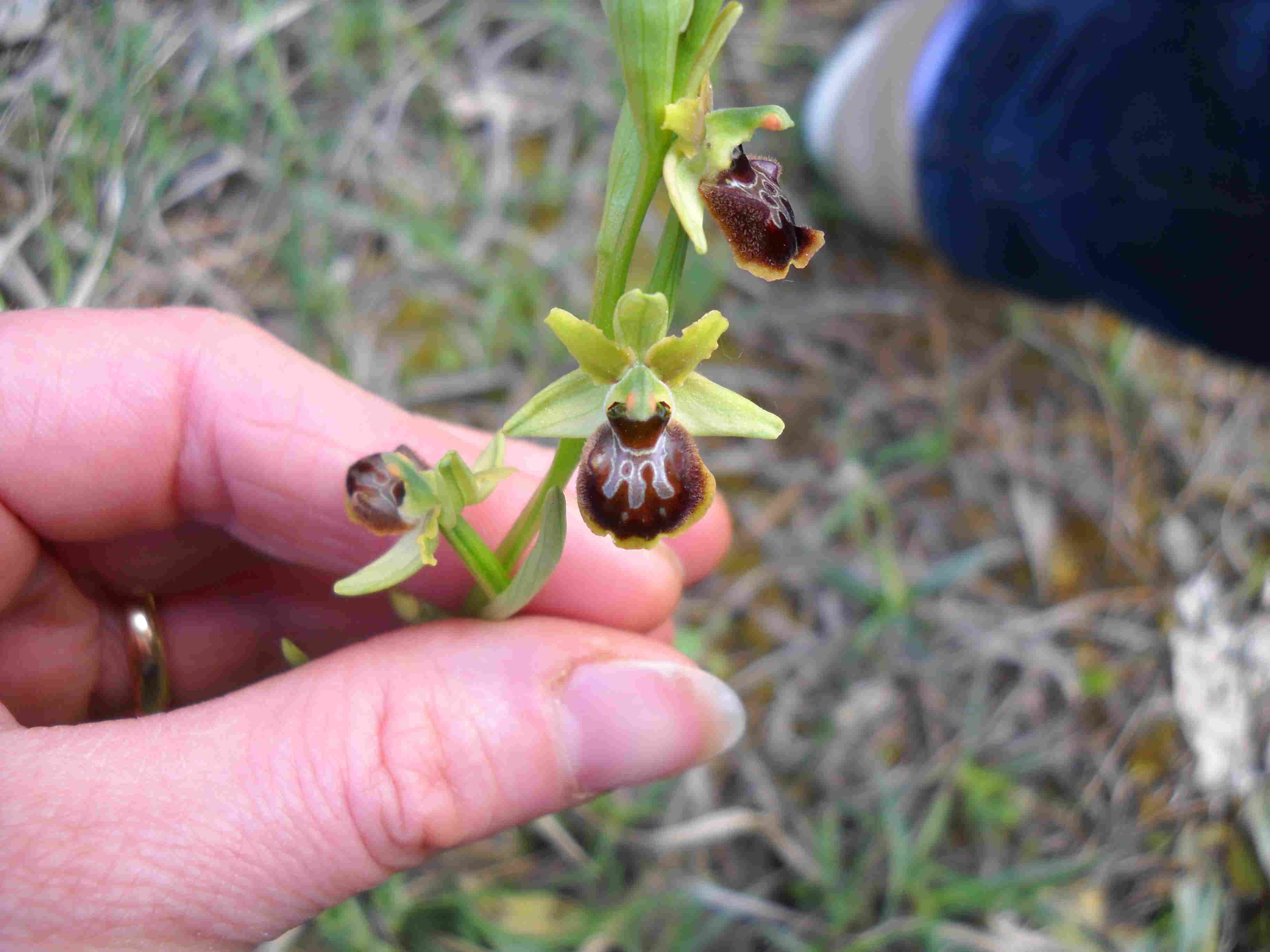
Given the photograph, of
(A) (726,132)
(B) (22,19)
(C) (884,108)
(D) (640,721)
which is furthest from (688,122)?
(C) (884,108)

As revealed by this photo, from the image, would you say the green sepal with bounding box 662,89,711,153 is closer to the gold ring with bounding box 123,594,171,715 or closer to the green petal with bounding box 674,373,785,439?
the green petal with bounding box 674,373,785,439

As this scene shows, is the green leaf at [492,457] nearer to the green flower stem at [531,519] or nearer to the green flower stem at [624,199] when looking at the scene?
the green flower stem at [531,519]

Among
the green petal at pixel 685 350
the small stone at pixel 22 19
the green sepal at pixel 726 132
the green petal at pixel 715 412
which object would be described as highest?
the small stone at pixel 22 19

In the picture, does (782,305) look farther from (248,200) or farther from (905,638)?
(248,200)

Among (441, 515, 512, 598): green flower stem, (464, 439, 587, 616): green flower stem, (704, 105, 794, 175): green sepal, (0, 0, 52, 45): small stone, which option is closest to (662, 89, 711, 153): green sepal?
(704, 105, 794, 175): green sepal

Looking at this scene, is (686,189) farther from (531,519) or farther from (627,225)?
(531,519)

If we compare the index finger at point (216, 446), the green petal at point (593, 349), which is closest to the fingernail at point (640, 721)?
the index finger at point (216, 446)

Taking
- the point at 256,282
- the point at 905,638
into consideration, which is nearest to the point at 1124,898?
the point at 905,638
